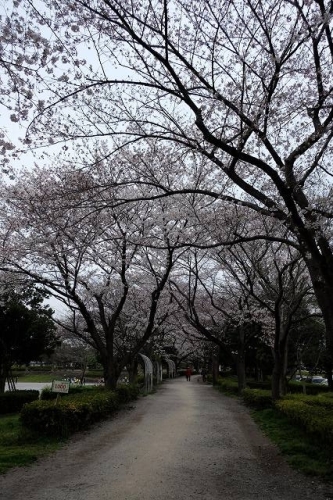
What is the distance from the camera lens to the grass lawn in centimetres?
598

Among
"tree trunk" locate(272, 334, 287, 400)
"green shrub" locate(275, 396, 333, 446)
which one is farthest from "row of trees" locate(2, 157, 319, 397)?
"green shrub" locate(275, 396, 333, 446)

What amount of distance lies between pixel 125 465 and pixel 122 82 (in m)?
5.46

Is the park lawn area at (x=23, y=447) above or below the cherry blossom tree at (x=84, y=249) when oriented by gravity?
below

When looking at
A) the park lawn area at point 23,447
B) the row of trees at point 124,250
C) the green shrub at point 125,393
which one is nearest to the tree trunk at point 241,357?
the row of trees at point 124,250

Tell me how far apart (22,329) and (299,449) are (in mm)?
15082

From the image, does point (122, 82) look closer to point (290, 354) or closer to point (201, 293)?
point (201, 293)

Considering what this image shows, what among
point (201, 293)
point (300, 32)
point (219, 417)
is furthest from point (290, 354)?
point (300, 32)

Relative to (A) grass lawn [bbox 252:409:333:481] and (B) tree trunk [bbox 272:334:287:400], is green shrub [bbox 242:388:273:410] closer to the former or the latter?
(B) tree trunk [bbox 272:334:287:400]

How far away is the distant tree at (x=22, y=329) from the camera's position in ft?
61.3

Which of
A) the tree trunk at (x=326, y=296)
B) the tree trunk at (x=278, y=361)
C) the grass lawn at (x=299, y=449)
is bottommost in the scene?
the grass lawn at (x=299, y=449)

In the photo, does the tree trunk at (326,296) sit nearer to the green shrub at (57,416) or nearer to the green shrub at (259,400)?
the green shrub at (57,416)

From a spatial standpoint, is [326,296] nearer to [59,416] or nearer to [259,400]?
[59,416]

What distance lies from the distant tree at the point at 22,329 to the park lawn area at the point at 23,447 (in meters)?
10.5

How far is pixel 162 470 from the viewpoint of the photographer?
5.93 m
